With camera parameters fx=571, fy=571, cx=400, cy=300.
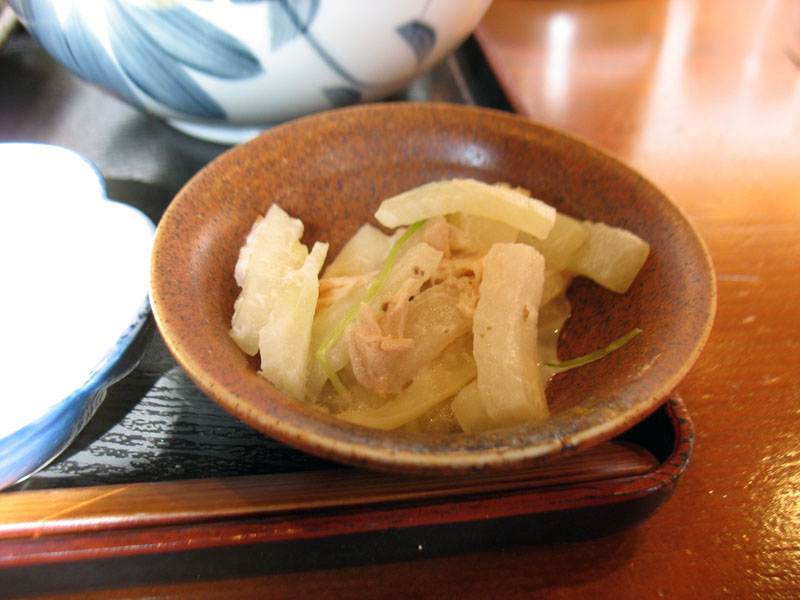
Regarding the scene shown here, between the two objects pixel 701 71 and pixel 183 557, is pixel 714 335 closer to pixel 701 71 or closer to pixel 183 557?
pixel 183 557

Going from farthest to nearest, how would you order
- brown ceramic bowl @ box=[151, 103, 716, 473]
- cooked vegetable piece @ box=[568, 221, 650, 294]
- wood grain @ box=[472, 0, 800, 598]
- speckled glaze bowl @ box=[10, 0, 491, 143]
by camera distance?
speckled glaze bowl @ box=[10, 0, 491, 143], cooked vegetable piece @ box=[568, 221, 650, 294], wood grain @ box=[472, 0, 800, 598], brown ceramic bowl @ box=[151, 103, 716, 473]

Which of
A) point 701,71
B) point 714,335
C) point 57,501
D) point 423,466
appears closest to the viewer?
point 423,466

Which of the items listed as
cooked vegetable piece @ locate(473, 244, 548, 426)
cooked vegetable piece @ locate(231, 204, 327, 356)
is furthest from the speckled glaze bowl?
cooked vegetable piece @ locate(473, 244, 548, 426)

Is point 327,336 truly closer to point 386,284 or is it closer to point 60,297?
point 386,284

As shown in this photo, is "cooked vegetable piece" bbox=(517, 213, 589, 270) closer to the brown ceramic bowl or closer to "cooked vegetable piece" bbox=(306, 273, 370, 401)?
the brown ceramic bowl

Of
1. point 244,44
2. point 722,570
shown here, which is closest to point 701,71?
point 244,44

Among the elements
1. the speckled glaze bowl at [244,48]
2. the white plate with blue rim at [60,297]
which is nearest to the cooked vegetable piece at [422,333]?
the white plate with blue rim at [60,297]
